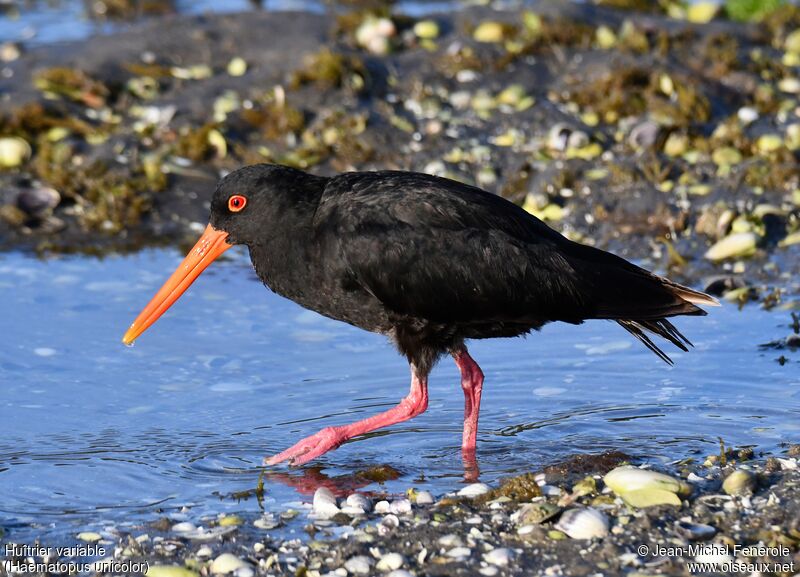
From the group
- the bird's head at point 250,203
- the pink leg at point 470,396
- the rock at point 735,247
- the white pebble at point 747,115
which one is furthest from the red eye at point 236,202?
the white pebble at point 747,115

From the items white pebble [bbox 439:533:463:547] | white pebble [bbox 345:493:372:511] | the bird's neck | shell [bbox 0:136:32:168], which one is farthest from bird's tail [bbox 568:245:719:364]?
shell [bbox 0:136:32:168]

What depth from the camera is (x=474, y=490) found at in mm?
4949

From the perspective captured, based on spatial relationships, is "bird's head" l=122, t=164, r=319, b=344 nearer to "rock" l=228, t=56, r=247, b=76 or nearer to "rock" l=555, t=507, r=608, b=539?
"rock" l=555, t=507, r=608, b=539

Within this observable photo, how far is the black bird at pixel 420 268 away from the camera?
541 cm

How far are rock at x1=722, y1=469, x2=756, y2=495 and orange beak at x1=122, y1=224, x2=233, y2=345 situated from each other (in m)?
2.48

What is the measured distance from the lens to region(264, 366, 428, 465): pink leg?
5453 mm

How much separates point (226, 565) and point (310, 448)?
1192 millimetres

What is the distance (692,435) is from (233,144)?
478 cm

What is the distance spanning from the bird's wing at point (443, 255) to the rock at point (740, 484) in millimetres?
1085

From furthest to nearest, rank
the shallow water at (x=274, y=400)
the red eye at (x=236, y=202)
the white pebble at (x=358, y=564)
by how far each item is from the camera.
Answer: the red eye at (x=236, y=202), the shallow water at (x=274, y=400), the white pebble at (x=358, y=564)

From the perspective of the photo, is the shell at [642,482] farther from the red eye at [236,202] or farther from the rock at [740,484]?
the red eye at [236,202]

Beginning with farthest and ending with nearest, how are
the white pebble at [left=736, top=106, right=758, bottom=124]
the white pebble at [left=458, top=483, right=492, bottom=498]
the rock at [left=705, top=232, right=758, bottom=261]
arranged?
the white pebble at [left=736, top=106, right=758, bottom=124]
the rock at [left=705, top=232, right=758, bottom=261]
the white pebble at [left=458, top=483, right=492, bottom=498]

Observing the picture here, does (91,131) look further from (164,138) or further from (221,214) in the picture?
(221,214)

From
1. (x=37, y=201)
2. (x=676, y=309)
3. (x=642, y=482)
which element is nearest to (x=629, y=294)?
(x=676, y=309)
